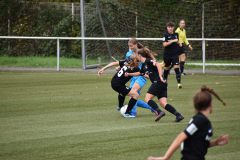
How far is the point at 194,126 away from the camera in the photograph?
7.29 meters

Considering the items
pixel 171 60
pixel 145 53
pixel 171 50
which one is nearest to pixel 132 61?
pixel 145 53

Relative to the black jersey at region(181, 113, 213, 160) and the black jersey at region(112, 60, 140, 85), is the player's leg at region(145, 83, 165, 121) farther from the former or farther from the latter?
the black jersey at region(181, 113, 213, 160)

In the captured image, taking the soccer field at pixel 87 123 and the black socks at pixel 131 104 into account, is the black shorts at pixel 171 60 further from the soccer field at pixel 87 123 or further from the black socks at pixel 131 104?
the black socks at pixel 131 104

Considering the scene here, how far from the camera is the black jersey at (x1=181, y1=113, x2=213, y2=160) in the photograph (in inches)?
288

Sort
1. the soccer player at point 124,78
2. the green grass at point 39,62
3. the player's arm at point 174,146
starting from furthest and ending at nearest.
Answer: the green grass at point 39,62 < the soccer player at point 124,78 < the player's arm at point 174,146

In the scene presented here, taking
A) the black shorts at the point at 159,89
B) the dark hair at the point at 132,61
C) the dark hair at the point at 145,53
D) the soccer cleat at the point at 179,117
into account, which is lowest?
the soccer cleat at the point at 179,117

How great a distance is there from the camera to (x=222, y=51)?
30.4 meters

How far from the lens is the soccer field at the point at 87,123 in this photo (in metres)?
11.4

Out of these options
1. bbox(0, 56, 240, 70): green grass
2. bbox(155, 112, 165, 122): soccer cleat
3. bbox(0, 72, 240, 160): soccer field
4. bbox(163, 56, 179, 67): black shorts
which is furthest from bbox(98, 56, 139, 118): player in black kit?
bbox(0, 56, 240, 70): green grass

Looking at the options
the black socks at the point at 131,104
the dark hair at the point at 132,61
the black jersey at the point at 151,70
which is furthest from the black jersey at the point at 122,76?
the black jersey at the point at 151,70

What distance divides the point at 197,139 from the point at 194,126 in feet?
0.59

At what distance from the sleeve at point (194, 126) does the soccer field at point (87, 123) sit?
363 centimetres

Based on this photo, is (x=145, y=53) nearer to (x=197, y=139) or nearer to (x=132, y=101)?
(x=132, y=101)

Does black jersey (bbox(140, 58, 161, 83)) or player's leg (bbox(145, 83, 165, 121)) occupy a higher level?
black jersey (bbox(140, 58, 161, 83))
